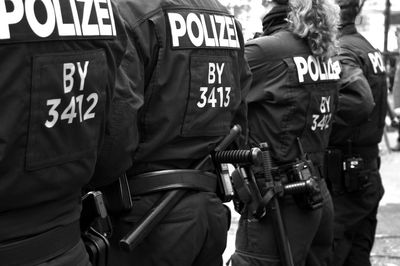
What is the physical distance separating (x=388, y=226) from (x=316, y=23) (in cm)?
370

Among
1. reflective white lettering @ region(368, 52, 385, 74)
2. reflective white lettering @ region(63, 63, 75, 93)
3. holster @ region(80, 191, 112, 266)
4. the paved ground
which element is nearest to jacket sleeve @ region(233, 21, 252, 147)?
holster @ region(80, 191, 112, 266)

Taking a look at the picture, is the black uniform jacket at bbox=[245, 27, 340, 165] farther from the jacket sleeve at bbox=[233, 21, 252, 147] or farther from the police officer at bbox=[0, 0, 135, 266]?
the police officer at bbox=[0, 0, 135, 266]

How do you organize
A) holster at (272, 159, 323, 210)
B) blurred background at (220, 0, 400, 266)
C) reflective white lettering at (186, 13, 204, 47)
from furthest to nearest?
blurred background at (220, 0, 400, 266) < holster at (272, 159, 323, 210) < reflective white lettering at (186, 13, 204, 47)

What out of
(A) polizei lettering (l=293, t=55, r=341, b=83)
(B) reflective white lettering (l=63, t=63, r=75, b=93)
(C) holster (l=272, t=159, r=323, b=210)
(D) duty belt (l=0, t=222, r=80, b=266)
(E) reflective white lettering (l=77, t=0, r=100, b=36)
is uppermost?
(E) reflective white lettering (l=77, t=0, r=100, b=36)

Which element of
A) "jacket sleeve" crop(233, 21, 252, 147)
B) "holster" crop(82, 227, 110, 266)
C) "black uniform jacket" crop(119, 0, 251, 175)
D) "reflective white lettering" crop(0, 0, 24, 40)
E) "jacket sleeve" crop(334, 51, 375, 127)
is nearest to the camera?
"reflective white lettering" crop(0, 0, 24, 40)

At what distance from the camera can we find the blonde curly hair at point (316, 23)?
3.30m

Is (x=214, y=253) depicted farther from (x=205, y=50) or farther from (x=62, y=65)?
(x=62, y=65)

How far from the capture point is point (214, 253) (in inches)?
104

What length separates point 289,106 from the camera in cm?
324

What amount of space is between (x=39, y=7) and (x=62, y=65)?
0.16 meters

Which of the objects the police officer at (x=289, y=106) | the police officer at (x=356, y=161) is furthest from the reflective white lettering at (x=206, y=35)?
the police officer at (x=356, y=161)

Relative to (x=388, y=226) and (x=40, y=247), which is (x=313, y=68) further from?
(x=388, y=226)

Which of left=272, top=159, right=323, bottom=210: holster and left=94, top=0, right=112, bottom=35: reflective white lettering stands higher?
left=94, top=0, right=112, bottom=35: reflective white lettering

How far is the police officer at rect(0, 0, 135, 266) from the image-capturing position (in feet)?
5.17
